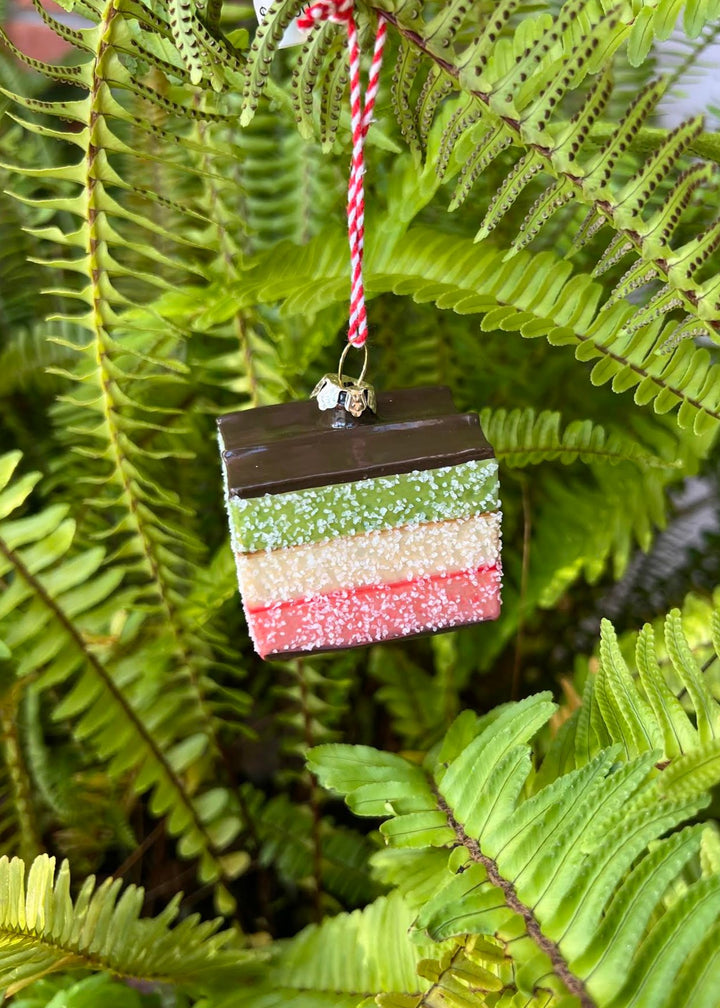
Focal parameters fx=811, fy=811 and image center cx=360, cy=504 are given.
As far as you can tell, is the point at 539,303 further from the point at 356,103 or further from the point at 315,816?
the point at 315,816

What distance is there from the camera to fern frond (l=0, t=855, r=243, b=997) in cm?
56

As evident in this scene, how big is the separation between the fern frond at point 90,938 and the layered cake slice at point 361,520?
241 millimetres

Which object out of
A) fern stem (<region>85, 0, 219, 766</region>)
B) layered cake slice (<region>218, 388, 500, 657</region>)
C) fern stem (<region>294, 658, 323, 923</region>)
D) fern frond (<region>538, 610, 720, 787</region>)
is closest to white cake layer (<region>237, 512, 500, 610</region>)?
layered cake slice (<region>218, 388, 500, 657</region>)

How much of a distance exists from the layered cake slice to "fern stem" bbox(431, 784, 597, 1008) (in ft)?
0.48

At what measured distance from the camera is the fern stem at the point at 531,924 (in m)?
0.44

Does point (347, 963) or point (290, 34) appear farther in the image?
point (347, 963)

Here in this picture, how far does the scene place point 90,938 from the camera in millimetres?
614

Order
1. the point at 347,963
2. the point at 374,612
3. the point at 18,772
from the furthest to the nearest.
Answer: the point at 18,772 < the point at 347,963 < the point at 374,612

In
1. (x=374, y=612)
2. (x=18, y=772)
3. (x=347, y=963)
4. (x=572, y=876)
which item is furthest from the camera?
(x=18, y=772)

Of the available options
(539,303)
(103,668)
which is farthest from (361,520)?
(103,668)

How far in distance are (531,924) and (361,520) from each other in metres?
0.26

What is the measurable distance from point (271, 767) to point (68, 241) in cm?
83

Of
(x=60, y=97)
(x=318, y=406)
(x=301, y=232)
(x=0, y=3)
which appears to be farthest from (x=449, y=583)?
(x=60, y=97)

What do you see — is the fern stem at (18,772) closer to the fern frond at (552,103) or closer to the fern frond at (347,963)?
the fern frond at (347,963)
